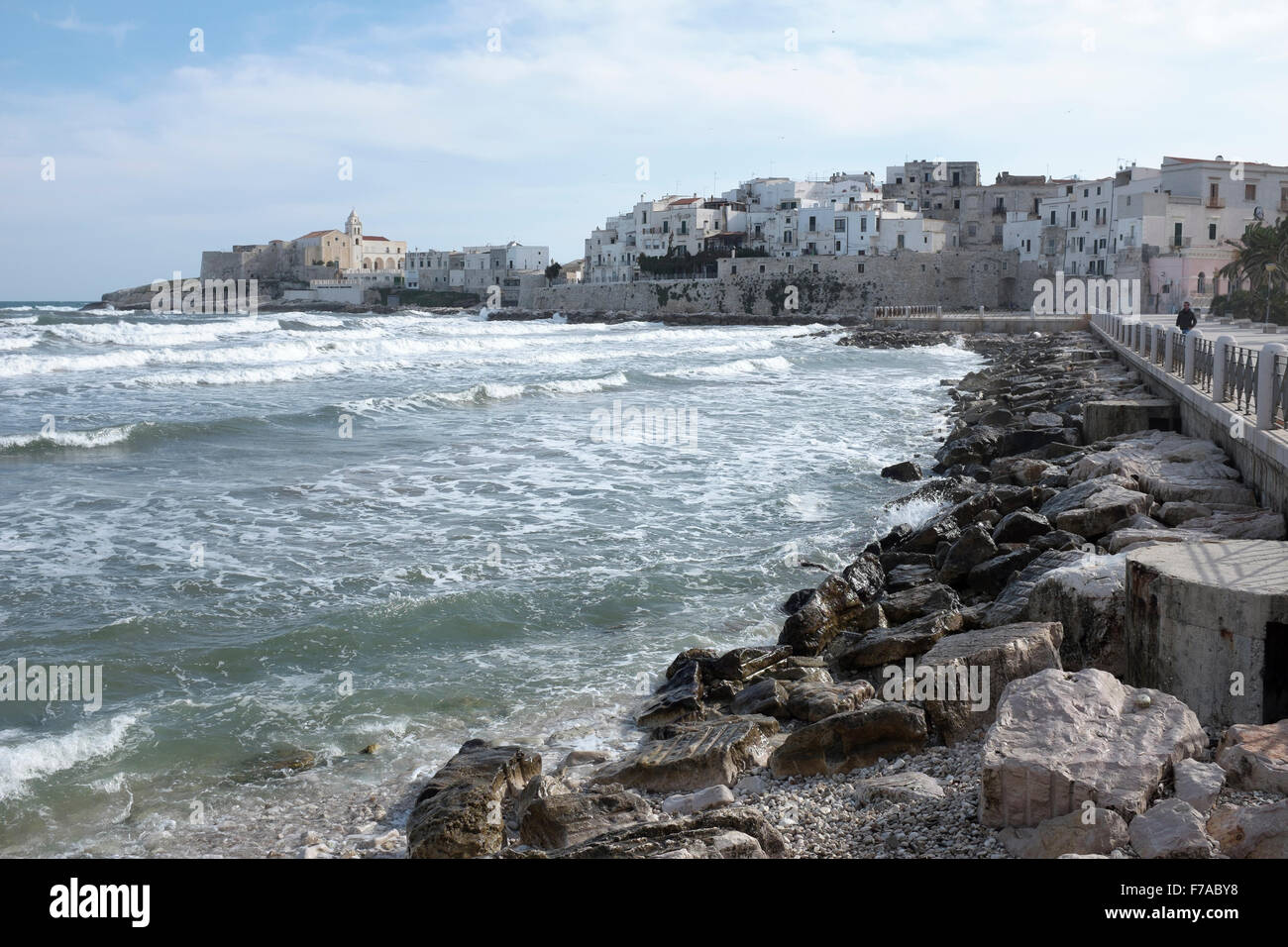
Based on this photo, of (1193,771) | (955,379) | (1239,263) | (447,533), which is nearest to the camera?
(1193,771)

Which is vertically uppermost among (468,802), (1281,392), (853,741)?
(1281,392)

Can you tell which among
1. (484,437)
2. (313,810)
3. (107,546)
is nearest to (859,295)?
(484,437)

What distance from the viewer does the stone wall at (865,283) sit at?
7169 centimetres

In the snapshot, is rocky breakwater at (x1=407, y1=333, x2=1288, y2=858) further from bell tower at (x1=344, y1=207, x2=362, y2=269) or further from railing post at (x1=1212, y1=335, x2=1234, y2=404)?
bell tower at (x1=344, y1=207, x2=362, y2=269)

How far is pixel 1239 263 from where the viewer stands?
37531 millimetres

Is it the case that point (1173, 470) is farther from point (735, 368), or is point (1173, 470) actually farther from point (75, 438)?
point (735, 368)

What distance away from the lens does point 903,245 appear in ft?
245

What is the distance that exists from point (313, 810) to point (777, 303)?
71.7 m

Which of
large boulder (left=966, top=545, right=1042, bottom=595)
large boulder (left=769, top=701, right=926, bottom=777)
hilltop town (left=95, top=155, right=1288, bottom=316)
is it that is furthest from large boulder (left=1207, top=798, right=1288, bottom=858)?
hilltop town (left=95, top=155, right=1288, bottom=316)

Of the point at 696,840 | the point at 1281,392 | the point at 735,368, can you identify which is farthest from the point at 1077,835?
the point at 735,368

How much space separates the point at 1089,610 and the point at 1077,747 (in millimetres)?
2238

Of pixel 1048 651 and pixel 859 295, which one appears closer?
pixel 1048 651
